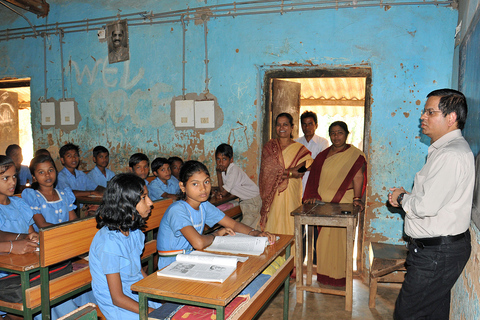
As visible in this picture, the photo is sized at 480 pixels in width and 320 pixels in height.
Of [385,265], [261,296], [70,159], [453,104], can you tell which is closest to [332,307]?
[385,265]

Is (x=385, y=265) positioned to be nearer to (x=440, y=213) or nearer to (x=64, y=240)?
(x=440, y=213)

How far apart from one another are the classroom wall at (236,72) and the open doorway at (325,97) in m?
0.10

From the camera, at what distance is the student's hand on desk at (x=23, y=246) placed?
2276 millimetres

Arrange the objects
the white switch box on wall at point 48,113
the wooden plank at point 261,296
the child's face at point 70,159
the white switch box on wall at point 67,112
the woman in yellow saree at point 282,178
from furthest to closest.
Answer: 1. the white switch box on wall at point 48,113
2. the white switch box on wall at point 67,112
3. the child's face at point 70,159
4. the woman in yellow saree at point 282,178
5. the wooden plank at point 261,296

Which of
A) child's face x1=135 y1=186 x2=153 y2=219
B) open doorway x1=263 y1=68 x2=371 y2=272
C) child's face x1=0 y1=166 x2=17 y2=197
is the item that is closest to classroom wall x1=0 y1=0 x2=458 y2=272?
open doorway x1=263 y1=68 x2=371 y2=272

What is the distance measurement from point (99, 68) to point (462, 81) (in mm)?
4404

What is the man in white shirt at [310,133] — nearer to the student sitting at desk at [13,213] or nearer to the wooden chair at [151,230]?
the wooden chair at [151,230]

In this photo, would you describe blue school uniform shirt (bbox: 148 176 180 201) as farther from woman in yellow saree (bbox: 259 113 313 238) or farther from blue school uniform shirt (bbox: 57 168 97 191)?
woman in yellow saree (bbox: 259 113 313 238)

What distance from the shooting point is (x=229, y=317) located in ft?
5.96

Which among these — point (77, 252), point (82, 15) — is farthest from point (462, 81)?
point (82, 15)

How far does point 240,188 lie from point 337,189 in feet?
3.53

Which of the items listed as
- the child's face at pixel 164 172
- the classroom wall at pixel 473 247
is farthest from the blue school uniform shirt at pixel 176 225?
the child's face at pixel 164 172

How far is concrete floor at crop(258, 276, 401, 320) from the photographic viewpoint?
3188mm

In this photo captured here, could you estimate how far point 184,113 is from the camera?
479cm
